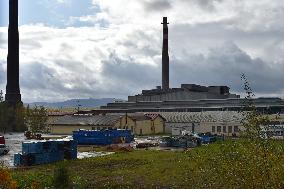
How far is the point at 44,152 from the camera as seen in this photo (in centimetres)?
3694

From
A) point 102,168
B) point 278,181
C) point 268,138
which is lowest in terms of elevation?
point 102,168

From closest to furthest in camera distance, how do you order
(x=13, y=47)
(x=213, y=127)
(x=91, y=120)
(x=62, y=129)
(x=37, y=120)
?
(x=213, y=127) < (x=91, y=120) < (x=62, y=129) < (x=13, y=47) < (x=37, y=120)

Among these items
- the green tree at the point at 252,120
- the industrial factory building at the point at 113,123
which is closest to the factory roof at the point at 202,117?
the industrial factory building at the point at 113,123

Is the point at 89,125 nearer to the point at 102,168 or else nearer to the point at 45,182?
the point at 102,168

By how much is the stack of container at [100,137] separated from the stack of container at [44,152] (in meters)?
17.1

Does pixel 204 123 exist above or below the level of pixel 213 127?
above

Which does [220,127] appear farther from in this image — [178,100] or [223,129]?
[178,100]

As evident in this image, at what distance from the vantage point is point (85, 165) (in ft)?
112

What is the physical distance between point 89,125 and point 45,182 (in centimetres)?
5134

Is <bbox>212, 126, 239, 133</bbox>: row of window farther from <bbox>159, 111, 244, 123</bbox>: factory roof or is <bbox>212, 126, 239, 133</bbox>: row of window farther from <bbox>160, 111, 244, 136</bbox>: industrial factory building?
<bbox>159, 111, 244, 123</bbox>: factory roof

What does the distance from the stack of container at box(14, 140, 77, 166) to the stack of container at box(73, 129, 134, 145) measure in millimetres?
17084

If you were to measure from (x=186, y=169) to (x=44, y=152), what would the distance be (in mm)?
13819

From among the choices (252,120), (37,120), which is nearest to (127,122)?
(37,120)

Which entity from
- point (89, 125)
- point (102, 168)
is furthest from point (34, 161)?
point (89, 125)
